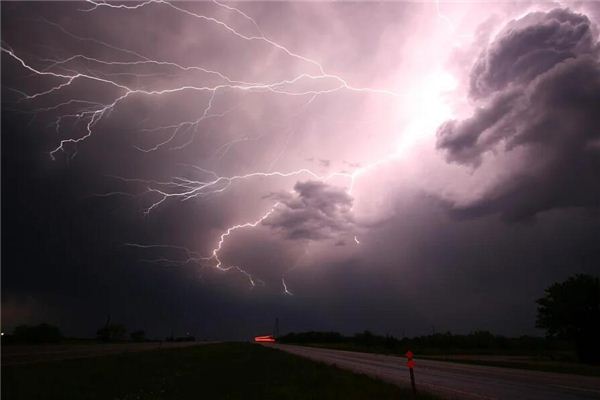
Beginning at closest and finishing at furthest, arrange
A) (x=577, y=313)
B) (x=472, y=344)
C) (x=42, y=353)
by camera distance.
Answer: (x=42, y=353) < (x=577, y=313) < (x=472, y=344)

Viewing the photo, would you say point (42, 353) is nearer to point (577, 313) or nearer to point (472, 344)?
point (577, 313)

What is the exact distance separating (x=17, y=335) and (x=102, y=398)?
8136 cm

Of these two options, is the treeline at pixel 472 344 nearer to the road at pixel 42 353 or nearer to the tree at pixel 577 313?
the tree at pixel 577 313

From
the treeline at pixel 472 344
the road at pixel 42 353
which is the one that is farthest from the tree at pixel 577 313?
the road at pixel 42 353

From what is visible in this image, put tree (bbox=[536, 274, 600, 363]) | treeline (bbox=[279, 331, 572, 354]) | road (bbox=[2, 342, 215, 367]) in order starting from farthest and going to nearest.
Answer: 1. treeline (bbox=[279, 331, 572, 354])
2. tree (bbox=[536, 274, 600, 363])
3. road (bbox=[2, 342, 215, 367])

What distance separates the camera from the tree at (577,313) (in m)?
35.6

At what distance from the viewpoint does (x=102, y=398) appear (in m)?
12.2

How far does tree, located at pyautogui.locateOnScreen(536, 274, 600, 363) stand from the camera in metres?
35.6

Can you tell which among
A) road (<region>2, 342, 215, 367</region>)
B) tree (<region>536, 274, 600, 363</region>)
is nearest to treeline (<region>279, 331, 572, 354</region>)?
tree (<region>536, 274, 600, 363</region>)

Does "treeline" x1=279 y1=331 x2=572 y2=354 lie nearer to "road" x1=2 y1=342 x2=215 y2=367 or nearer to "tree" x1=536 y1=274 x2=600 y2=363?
"tree" x1=536 y1=274 x2=600 y2=363

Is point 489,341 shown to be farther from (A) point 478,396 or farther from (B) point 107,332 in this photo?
(B) point 107,332

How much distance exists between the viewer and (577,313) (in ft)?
122

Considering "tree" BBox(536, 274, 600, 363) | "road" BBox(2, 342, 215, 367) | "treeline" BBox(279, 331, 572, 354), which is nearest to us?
"road" BBox(2, 342, 215, 367)

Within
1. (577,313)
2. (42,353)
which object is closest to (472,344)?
(577,313)
